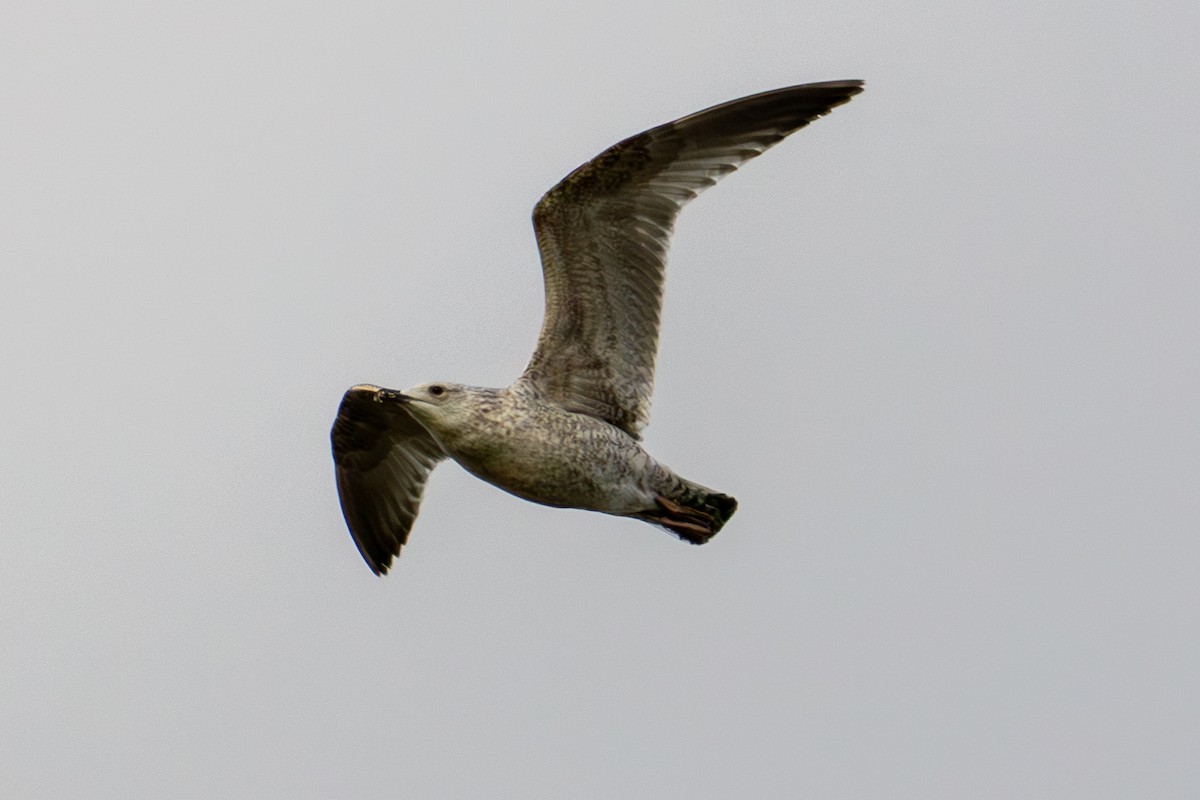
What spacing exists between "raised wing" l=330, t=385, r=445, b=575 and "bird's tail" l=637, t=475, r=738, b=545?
7.00 ft

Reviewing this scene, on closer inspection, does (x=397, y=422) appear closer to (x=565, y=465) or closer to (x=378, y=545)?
(x=378, y=545)

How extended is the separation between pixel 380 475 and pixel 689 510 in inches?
107

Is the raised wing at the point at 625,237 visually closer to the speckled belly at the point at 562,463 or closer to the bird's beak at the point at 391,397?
the speckled belly at the point at 562,463

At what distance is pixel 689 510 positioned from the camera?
46.9 feet

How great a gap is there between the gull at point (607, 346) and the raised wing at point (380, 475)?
0.97 meters

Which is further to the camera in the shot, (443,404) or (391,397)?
(391,397)

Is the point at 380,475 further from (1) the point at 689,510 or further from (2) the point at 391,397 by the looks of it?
(1) the point at 689,510

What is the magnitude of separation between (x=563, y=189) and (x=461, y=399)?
1.54 metres

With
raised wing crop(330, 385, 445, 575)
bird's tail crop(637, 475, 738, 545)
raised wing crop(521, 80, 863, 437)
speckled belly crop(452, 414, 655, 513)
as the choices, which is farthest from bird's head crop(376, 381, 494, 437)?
raised wing crop(330, 385, 445, 575)

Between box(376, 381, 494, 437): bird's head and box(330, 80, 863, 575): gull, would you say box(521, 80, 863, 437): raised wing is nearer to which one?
box(330, 80, 863, 575): gull

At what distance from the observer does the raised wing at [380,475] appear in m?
15.5

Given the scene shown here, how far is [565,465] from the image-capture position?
44.0 ft

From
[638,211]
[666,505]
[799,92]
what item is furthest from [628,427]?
[799,92]

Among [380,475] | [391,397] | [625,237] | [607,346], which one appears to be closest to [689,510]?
[607,346]
